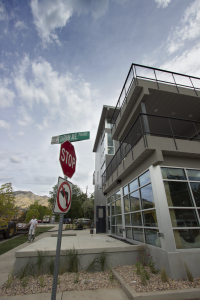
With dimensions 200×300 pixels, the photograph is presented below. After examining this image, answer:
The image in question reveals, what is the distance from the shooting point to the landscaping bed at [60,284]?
10.8 feet

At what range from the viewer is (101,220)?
1364 centimetres

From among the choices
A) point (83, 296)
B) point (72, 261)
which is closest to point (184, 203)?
point (83, 296)

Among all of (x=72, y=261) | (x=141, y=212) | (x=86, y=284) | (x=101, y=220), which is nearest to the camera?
(x=86, y=284)

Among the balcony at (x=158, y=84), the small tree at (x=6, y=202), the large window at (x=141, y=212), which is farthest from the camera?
the small tree at (x=6, y=202)

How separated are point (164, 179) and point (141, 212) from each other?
2.09m

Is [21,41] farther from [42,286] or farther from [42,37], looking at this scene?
[42,286]

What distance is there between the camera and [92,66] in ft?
39.3

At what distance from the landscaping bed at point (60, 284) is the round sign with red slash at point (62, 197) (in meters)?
2.86

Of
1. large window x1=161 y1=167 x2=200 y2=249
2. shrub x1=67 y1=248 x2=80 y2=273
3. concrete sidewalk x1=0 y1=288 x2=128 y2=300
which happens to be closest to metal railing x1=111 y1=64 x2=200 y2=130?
large window x1=161 y1=167 x2=200 y2=249

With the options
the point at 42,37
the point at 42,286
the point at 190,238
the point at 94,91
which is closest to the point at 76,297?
the point at 42,286

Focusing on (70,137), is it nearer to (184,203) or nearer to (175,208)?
(175,208)

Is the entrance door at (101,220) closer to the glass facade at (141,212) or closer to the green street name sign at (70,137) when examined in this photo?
the glass facade at (141,212)

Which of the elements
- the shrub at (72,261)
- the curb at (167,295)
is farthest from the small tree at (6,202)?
the curb at (167,295)

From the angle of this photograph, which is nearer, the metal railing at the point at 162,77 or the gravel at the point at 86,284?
the gravel at the point at 86,284
